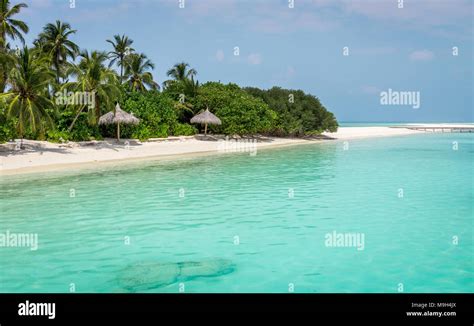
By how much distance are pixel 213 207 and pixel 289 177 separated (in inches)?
267

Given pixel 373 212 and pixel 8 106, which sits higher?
pixel 8 106

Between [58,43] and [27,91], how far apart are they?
68.4 ft

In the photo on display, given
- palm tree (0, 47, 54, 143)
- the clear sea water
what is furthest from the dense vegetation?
the clear sea water

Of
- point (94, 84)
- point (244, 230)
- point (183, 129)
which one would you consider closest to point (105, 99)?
point (94, 84)

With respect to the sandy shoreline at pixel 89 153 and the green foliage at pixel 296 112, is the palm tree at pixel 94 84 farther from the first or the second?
the green foliage at pixel 296 112

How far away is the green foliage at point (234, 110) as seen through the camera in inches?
1492

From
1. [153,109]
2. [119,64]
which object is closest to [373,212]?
[153,109]

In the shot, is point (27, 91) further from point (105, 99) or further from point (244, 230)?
point (244, 230)

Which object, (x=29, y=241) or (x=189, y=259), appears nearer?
(x=189, y=259)

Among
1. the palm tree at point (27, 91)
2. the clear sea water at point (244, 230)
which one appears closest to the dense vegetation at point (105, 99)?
the palm tree at point (27, 91)

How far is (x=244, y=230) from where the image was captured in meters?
9.27

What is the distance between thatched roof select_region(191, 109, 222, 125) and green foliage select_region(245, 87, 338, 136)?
372 inches

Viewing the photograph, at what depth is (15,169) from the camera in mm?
19219
